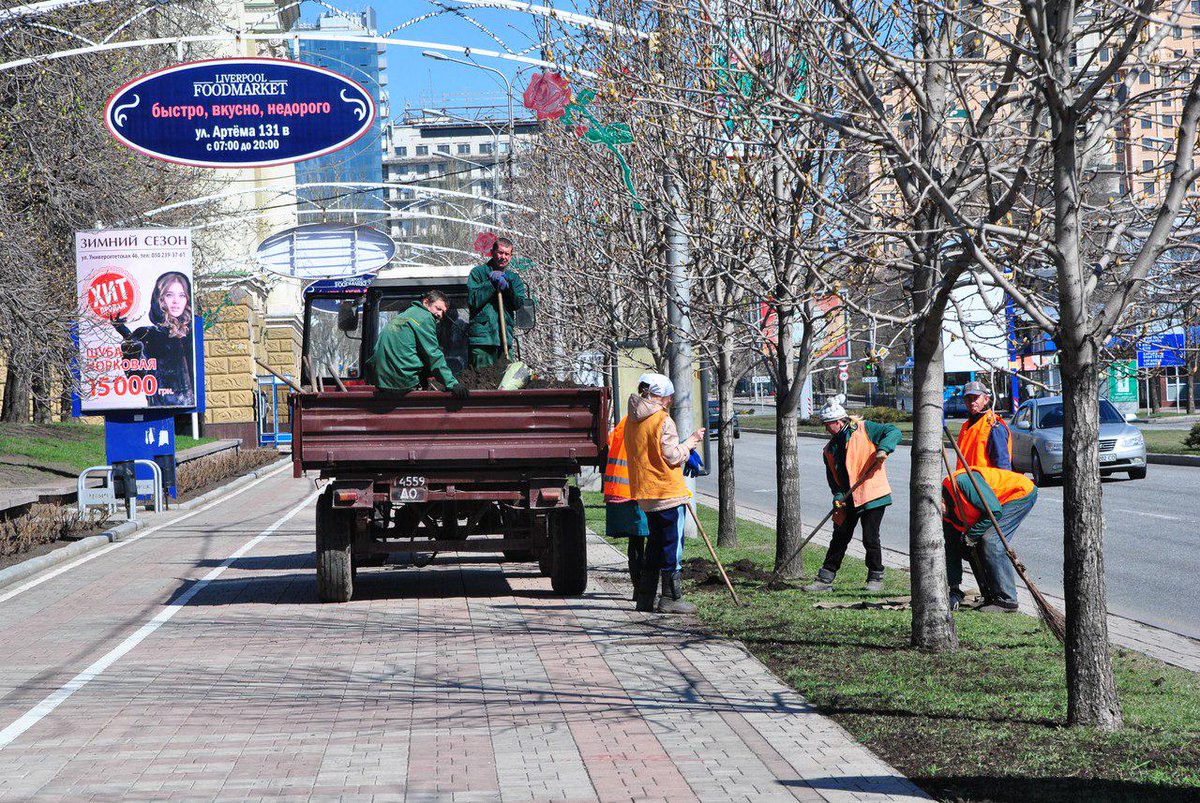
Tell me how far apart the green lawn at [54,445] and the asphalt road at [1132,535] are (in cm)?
1348

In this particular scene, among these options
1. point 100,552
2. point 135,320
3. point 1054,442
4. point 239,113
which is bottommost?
point 100,552

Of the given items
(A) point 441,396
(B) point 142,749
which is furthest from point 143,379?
(B) point 142,749

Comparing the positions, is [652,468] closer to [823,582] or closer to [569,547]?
[569,547]

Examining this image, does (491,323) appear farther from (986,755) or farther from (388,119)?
(388,119)

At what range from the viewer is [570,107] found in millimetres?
15617

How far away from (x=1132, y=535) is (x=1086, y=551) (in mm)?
11682

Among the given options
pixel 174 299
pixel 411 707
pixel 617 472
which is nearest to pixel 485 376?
pixel 617 472

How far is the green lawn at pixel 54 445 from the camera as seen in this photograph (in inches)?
1230

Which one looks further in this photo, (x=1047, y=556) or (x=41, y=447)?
(x=41, y=447)

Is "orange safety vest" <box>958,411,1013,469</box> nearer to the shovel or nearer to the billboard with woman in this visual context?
the shovel

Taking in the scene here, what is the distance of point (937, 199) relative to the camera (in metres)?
6.77

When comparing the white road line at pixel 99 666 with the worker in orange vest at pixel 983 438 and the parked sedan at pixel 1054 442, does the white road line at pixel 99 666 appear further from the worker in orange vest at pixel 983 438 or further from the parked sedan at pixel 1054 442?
the parked sedan at pixel 1054 442

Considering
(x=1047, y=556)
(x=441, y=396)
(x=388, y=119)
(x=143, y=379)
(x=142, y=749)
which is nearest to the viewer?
(x=142, y=749)

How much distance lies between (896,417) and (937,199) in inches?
2178
